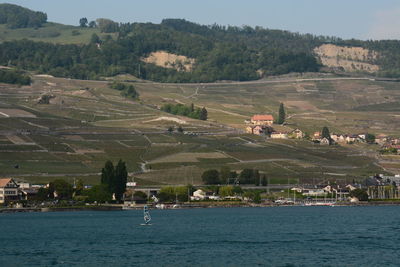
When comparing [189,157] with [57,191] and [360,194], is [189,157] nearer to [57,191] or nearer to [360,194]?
[360,194]

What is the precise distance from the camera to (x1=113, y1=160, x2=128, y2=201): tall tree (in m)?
130

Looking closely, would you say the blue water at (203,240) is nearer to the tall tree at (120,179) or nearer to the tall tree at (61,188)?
the tall tree at (120,179)

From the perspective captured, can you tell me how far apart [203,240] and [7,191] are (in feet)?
198

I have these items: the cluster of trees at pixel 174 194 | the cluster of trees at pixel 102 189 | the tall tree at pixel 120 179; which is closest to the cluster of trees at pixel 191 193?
the cluster of trees at pixel 174 194

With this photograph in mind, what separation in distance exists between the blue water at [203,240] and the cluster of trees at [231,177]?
37.4 meters

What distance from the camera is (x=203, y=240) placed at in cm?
8012

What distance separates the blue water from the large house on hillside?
20656 millimetres

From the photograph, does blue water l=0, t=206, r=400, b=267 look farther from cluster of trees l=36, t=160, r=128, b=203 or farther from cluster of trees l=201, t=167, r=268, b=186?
cluster of trees l=201, t=167, r=268, b=186

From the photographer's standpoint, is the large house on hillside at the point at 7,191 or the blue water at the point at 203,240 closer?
the blue water at the point at 203,240

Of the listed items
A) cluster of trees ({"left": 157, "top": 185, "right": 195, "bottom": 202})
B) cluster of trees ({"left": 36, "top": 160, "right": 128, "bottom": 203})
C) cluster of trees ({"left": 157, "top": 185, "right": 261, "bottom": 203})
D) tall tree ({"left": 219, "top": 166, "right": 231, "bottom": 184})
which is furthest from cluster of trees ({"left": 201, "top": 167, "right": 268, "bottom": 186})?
cluster of trees ({"left": 36, "top": 160, "right": 128, "bottom": 203})

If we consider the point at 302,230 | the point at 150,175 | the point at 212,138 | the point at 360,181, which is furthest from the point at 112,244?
the point at 212,138

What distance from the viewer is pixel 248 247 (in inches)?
2943

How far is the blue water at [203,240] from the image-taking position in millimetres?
67375

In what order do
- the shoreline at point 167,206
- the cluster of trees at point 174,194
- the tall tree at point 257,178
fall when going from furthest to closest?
the tall tree at point 257,178 → the cluster of trees at point 174,194 → the shoreline at point 167,206
